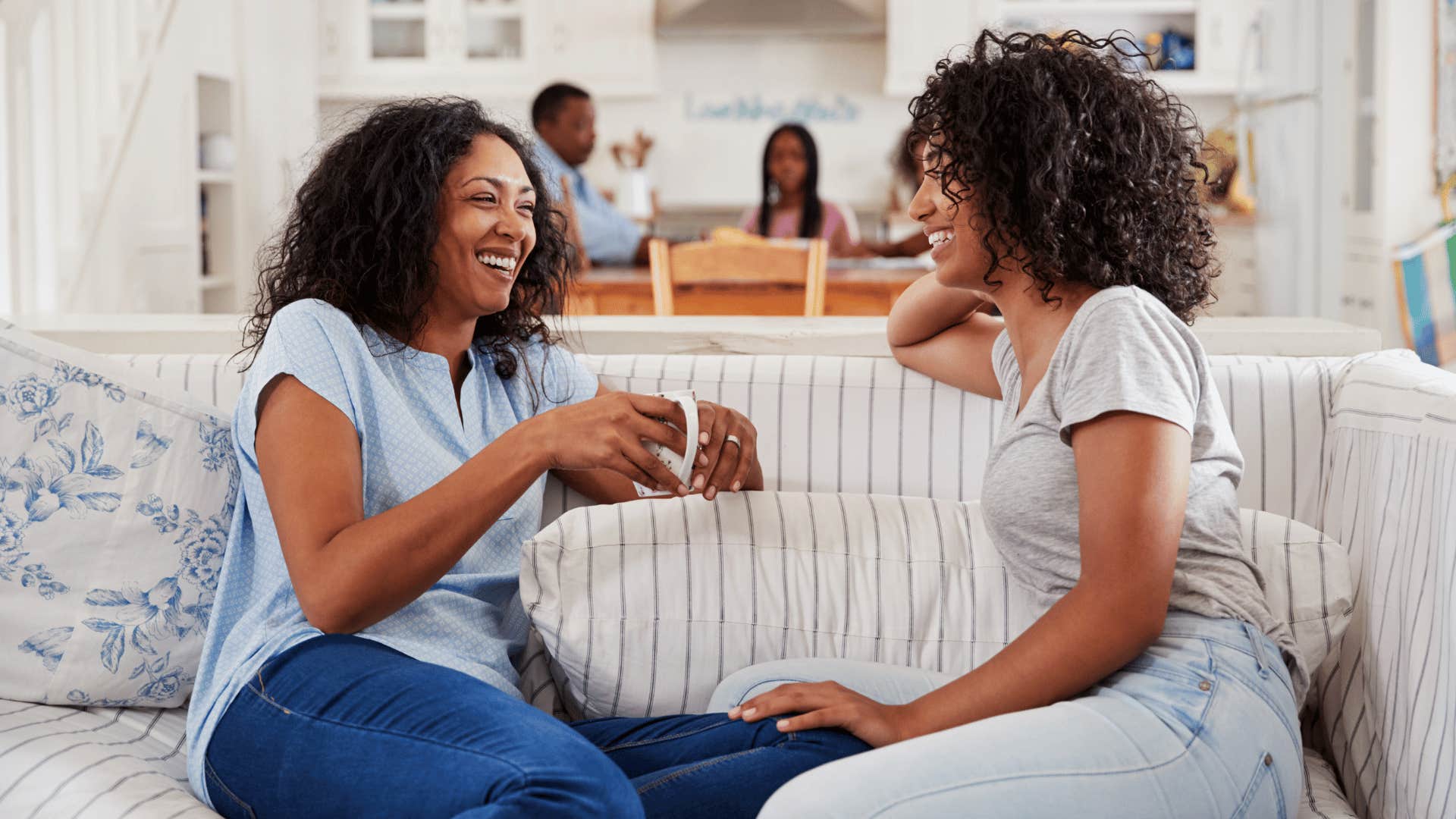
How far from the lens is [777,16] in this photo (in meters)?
5.75

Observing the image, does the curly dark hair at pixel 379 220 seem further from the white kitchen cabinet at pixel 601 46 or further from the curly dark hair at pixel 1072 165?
the white kitchen cabinet at pixel 601 46

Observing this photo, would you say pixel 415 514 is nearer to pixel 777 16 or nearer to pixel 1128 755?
pixel 1128 755

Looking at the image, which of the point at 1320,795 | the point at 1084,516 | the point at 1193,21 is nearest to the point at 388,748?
the point at 1084,516

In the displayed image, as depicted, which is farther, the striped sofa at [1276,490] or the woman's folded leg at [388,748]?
the striped sofa at [1276,490]

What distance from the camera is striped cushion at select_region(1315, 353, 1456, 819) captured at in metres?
1.13

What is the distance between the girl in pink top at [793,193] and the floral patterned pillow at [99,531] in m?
3.18

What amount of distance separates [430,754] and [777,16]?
5.16m

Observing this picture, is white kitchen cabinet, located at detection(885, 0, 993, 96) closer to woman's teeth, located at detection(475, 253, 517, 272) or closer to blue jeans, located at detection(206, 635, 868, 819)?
woman's teeth, located at detection(475, 253, 517, 272)

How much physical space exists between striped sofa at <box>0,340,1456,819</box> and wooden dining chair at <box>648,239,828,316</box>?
1181 millimetres

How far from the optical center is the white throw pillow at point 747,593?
4.29 feet

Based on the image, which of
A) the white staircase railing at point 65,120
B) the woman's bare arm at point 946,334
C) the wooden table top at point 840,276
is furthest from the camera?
the white staircase railing at point 65,120

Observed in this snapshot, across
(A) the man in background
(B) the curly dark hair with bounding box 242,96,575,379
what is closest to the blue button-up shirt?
(A) the man in background

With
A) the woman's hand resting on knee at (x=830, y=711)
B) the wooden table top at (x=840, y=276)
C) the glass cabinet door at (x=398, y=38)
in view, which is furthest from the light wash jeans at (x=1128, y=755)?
the glass cabinet door at (x=398, y=38)

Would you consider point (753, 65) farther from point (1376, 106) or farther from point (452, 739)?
point (452, 739)
